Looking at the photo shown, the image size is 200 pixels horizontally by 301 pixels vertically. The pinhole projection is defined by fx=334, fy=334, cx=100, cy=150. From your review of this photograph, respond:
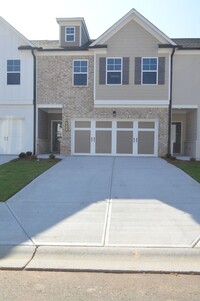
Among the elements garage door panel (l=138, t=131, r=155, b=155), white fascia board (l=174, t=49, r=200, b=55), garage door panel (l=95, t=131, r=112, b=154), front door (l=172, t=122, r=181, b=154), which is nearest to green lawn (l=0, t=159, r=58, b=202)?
garage door panel (l=95, t=131, r=112, b=154)

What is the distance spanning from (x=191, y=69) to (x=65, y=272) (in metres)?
18.0

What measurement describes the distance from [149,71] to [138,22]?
3.04m

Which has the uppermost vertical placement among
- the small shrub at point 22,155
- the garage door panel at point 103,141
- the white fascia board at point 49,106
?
the white fascia board at point 49,106

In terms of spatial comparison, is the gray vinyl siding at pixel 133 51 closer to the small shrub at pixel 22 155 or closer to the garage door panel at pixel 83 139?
the garage door panel at pixel 83 139

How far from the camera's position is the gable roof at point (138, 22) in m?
20.0

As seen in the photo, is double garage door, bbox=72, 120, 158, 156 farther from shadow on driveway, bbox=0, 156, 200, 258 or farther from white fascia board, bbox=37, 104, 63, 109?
shadow on driveway, bbox=0, 156, 200, 258

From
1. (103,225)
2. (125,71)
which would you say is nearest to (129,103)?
(125,71)

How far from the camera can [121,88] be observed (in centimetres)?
2044

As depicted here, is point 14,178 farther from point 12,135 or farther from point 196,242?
point 12,135

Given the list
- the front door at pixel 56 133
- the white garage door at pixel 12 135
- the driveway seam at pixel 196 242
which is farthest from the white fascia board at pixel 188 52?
the driveway seam at pixel 196 242

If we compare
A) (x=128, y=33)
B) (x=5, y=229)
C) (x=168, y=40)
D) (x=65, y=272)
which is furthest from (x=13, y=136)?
(x=65, y=272)

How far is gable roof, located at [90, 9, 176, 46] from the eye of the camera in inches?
787

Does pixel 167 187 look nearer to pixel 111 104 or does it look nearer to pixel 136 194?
pixel 136 194

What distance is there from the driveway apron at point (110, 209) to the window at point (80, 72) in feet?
30.3
